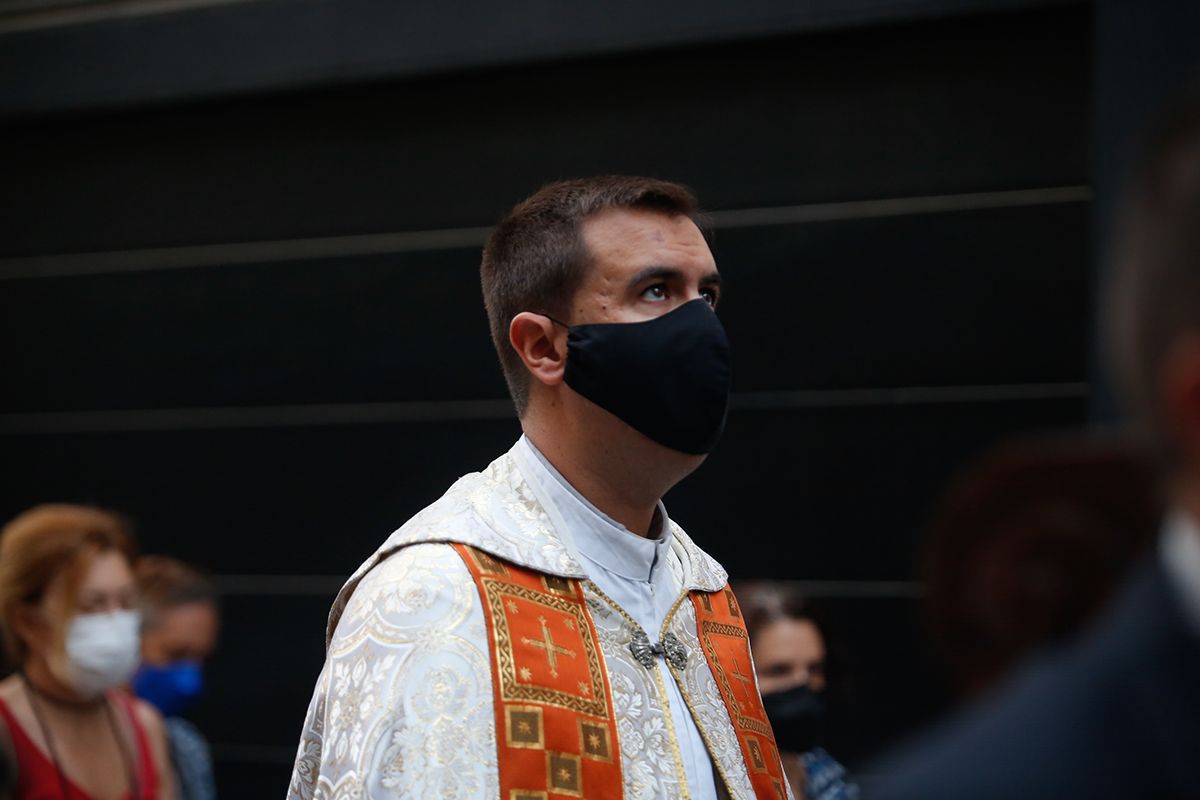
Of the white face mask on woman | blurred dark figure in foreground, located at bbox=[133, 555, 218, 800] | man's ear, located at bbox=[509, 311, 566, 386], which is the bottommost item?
man's ear, located at bbox=[509, 311, 566, 386]

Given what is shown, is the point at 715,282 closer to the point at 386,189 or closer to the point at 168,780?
the point at 168,780

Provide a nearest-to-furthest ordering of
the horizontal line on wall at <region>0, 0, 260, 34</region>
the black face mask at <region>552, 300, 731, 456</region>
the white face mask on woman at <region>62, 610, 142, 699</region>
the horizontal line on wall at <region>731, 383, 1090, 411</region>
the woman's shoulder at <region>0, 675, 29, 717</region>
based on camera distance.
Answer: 1. the black face mask at <region>552, 300, 731, 456</region>
2. the woman's shoulder at <region>0, 675, 29, 717</region>
3. the white face mask on woman at <region>62, 610, 142, 699</region>
4. the horizontal line on wall at <region>731, 383, 1090, 411</region>
5. the horizontal line on wall at <region>0, 0, 260, 34</region>

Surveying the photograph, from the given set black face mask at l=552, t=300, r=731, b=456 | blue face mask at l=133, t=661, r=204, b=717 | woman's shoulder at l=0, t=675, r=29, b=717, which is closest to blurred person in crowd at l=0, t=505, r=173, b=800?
woman's shoulder at l=0, t=675, r=29, b=717

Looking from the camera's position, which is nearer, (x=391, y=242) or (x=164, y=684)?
(x=164, y=684)

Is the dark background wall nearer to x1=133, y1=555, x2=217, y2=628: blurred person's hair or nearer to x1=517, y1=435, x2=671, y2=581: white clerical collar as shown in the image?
x1=133, y1=555, x2=217, y2=628: blurred person's hair

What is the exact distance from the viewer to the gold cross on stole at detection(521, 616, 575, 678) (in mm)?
2574

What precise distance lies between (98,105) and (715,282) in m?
5.43

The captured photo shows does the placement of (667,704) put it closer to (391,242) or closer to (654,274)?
(654,274)

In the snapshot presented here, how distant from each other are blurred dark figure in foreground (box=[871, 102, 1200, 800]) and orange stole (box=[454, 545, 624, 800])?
1528mm

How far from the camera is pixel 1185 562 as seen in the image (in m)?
0.97

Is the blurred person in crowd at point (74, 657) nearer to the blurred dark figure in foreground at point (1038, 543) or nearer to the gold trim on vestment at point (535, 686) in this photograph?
the gold trim on vestment at point (535, 686)

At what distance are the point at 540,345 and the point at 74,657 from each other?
2.17 meters

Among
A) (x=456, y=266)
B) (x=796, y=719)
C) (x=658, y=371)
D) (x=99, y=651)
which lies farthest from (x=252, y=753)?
(x=658, y=371)

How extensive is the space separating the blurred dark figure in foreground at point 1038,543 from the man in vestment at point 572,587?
143 cm
